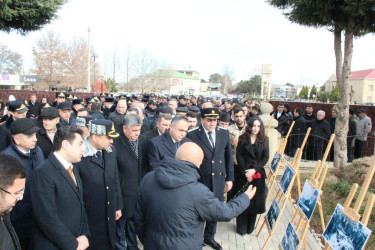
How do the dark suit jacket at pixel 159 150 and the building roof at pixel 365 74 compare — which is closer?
the dark suit jacket at pixel 159 150

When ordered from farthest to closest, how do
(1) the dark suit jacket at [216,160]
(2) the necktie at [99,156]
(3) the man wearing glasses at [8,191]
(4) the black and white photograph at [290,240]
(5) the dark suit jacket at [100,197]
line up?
(1) the dark suit jacket at [216,160]
(4) the black and white photograph at [290,240]
(2) the necktie at [99,156]
(5) the dark suit jacket at [100,197]
(3) the man wearing glasses at [8,191]

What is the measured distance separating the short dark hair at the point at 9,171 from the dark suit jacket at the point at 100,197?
1.35m

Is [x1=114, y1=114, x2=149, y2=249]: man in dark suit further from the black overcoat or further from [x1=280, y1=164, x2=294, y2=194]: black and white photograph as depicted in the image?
[x1=280, y1=164, x2=294, y2=194]: black and white photograph

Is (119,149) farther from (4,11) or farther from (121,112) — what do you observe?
(4,11)

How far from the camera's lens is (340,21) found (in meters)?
6.96

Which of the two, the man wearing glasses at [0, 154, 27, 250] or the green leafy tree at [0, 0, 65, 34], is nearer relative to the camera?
the man wearing glasses at [0, 154, 27, 250]

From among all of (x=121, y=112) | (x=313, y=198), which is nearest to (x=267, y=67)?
(x=121, y=112)

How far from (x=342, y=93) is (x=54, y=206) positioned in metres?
7.20

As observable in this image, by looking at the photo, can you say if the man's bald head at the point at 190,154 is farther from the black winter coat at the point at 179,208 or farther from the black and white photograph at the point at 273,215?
the black and white photograph at the point at 273,215

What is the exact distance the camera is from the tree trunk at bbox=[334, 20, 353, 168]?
24.2 feet

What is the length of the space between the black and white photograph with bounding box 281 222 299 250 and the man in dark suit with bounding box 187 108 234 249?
1187mm

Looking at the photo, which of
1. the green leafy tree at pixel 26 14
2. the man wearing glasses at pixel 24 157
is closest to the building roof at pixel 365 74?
the green leafy tree at pixel 26 14

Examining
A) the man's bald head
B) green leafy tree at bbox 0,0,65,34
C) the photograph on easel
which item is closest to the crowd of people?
the man's bald head

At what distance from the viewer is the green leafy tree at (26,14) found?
7.70 m
